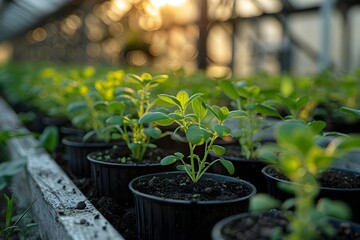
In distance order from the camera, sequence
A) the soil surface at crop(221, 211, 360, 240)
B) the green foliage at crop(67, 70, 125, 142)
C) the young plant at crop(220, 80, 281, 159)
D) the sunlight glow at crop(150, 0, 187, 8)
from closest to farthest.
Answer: the soil surface at crop(221, 211, 360, 240)
the young plant at crop(220, 80, 281, 159)
the green foliage at crop(67, 70, 125, 142)
the sunlight glow at crop(150, 0, 187, 8)

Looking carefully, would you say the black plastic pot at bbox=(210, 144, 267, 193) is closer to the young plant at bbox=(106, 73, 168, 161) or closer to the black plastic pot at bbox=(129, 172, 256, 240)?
the young plant at bbox=(106, 73, 168, 161)

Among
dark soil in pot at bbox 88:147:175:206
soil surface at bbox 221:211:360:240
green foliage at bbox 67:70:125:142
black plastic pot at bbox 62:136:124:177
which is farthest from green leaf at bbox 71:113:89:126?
soil surface at bbox 221:211:360:240

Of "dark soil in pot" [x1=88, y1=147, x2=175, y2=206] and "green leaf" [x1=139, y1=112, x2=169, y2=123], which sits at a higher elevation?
"green leaf" [x1=139, y1=112, x2=169, y2=123]

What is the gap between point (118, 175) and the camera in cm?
168

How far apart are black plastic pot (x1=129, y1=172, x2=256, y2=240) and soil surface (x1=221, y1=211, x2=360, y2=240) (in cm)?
15

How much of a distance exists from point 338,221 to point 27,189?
148cm

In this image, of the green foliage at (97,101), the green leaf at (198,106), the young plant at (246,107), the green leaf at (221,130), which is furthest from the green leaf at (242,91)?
the green foliage at (97,101)

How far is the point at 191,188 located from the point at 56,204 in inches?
18.3

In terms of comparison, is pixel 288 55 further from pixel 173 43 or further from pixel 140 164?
pixel 140 164

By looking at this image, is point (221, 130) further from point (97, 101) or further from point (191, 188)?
point (97, 101)

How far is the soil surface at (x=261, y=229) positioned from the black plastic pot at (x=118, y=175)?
26.3 inches

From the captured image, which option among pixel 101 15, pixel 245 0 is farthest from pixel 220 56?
pixel 101 15

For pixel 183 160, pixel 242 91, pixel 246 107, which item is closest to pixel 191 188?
pixel 246 107

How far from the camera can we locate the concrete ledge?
1231 millimetres
